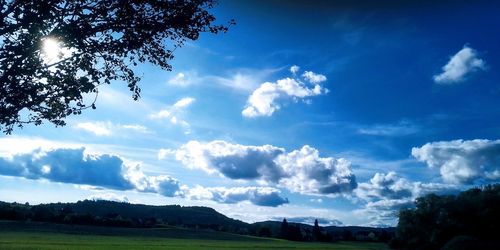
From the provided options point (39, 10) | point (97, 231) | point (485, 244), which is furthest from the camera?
point (97, 231)

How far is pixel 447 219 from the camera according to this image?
7619cm

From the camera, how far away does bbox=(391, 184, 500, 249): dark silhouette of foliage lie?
73875mm

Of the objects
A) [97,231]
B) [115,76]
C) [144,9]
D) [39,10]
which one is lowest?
[97,231]

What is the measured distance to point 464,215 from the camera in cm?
7662

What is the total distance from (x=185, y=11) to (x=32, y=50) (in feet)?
14.6

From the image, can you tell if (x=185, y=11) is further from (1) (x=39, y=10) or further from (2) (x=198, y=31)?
(1) (x=39, y=10)

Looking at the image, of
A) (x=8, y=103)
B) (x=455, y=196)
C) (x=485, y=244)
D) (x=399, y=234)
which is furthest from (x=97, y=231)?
(x=8, y=103)

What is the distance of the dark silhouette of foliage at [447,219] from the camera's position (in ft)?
242

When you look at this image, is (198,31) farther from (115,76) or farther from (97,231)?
(97,231)

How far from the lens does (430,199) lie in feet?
271

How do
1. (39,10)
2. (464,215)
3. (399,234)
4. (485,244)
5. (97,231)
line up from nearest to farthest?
1. (39,10)
2. (485,244)
3. (464,215)
4. (399,234)
5. (97,231)

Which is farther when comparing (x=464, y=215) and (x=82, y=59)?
(x=464, y=215)

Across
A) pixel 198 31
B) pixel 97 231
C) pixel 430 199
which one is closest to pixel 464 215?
pixel 430 199

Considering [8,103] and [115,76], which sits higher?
[115,76]
